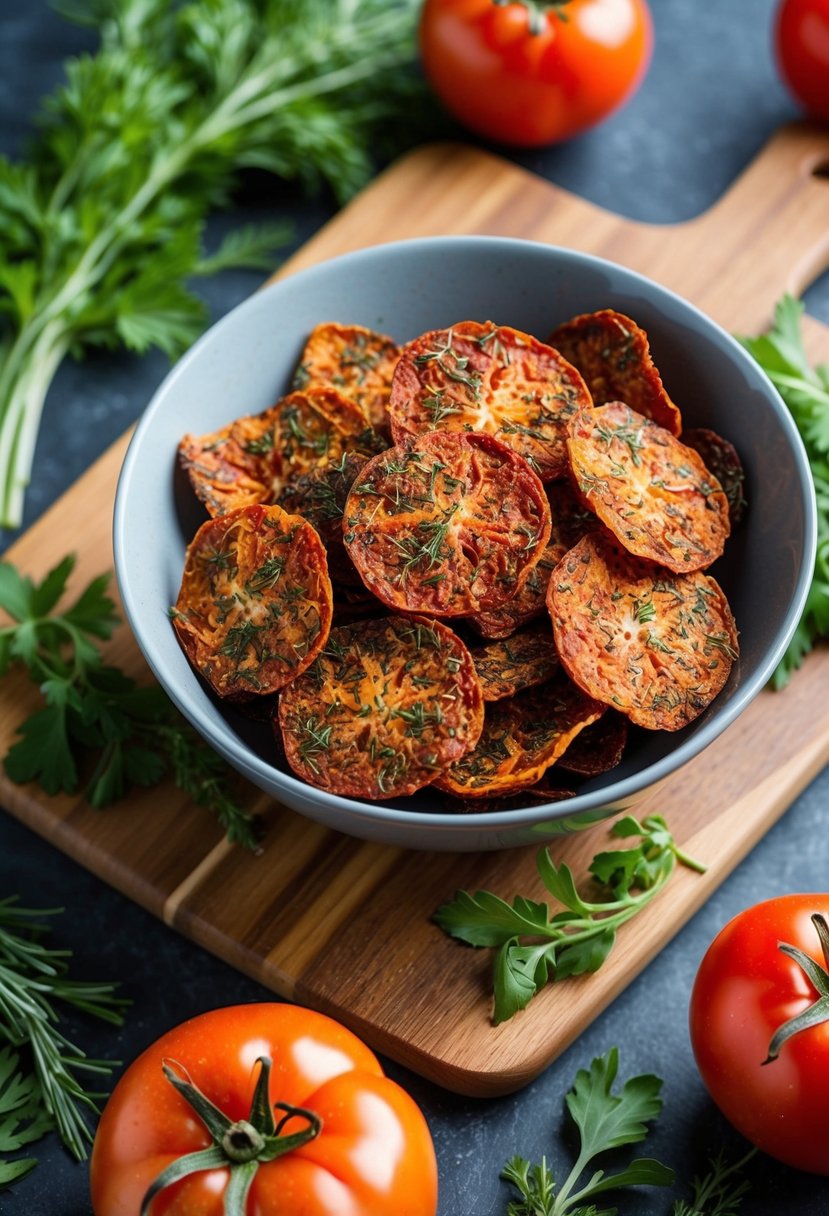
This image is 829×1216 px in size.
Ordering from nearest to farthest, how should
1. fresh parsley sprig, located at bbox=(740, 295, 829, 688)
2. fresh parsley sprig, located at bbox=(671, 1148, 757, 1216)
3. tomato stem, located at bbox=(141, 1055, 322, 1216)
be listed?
tomato stem, located at bbox=(141, 1055, 322, 1216), fresh parsley sprig, located at bbox=(671, 1148, 757, 1216), fresh parsley sprig, located at bbox=(740, 295, 829, 688)

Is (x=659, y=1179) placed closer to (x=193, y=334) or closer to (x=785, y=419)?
(x=785, y=419)

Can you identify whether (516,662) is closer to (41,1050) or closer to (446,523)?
(446,523)

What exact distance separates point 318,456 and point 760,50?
2.38 metres

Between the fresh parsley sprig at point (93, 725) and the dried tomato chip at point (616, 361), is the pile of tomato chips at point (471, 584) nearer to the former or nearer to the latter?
the dried tomato chip at point (616, 361)

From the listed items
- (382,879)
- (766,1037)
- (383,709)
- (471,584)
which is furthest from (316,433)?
(766,1037)

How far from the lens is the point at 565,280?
2979 mm

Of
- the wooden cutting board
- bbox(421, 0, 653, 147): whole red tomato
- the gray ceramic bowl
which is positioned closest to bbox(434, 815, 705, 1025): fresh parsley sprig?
the wooden cutting board

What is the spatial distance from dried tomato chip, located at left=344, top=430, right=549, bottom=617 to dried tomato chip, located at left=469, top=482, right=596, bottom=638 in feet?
0.15

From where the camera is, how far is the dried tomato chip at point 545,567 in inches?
101

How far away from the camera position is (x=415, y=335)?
3.11 metres

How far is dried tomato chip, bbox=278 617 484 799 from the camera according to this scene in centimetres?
246

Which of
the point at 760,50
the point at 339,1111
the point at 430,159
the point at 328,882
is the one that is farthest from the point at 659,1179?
the point at 760,50

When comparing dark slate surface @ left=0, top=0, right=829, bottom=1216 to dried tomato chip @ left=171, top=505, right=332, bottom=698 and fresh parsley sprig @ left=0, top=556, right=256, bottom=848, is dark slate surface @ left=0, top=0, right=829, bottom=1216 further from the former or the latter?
dried tomato chip @ left=171, top=505, right=332, bottom=698

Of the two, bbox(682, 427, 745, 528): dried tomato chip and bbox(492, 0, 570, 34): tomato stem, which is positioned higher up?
bbox(492, 0, 570, 34): tomato stem
